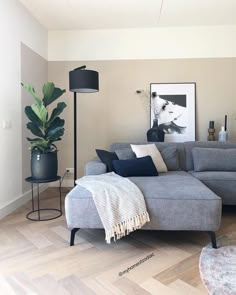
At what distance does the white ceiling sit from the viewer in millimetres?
3285

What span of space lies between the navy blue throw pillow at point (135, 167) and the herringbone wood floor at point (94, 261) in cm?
64

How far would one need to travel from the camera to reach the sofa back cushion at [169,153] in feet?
10.7

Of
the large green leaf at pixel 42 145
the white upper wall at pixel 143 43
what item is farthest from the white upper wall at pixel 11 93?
the white upper wall at pixel 143 43

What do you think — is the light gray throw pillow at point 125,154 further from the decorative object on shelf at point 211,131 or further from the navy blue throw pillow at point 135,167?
the decorative object on shelf at point 211,131

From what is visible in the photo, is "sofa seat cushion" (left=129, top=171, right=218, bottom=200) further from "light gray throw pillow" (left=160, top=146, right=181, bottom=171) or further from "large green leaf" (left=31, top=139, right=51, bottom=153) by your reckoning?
"large green leaf" (left=31, top=139, right=51, bottom=153)

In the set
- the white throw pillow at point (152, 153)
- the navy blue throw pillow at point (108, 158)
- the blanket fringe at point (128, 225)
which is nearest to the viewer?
the blanket fringe at point (128, 225)

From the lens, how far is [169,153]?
339 centimetres

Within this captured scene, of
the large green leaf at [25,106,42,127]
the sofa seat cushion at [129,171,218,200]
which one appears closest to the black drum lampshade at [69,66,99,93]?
the large green leaf at [25,106,42,127]

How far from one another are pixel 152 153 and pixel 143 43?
194 cm

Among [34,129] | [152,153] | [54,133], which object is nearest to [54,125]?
[54,133]

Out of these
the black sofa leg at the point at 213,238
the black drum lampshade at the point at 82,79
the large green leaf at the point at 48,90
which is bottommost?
the black sofa leg at the point at 213,238

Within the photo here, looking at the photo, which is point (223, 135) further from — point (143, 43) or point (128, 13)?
point (128, 13)

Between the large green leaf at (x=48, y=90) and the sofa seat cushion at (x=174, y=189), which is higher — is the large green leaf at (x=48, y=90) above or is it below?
above

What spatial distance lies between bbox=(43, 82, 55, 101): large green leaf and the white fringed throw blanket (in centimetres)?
130
